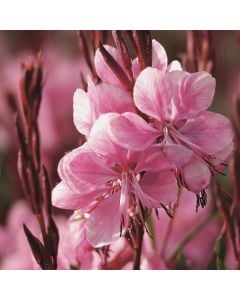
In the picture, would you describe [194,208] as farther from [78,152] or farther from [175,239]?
[78,152]

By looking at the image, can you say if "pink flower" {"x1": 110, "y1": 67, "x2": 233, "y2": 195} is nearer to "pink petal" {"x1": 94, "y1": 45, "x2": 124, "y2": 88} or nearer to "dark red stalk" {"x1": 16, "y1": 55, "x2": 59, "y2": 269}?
"pink petal" {"x1": 94, "y1": 45, "x2": 124, "y2": 88}

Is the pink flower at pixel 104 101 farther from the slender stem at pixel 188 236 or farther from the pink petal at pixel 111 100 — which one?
the slender stem at pixel 188 236

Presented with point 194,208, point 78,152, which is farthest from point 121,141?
point 194,208

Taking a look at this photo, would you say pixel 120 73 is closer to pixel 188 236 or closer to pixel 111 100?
pixel 111 100

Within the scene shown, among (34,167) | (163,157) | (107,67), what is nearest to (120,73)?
(107,67)

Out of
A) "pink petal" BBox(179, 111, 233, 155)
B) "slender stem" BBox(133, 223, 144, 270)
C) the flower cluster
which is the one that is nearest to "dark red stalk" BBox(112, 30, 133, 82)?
the flower cluster

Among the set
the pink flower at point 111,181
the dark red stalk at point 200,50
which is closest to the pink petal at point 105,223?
the pink flower at point 111,181
